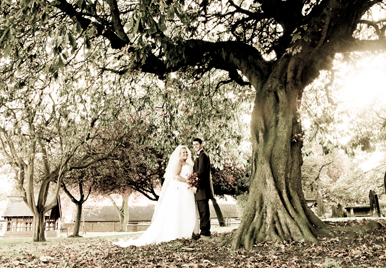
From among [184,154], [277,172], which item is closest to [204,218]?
[184,154]

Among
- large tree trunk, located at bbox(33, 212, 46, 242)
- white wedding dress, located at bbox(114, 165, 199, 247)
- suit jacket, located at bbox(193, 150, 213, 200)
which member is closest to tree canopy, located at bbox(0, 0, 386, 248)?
suit jacket, located at bbox(193, 150, 213, 200)

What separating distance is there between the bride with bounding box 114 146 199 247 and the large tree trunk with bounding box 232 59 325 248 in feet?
6.90

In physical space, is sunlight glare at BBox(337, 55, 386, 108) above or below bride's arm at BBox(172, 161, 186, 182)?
above

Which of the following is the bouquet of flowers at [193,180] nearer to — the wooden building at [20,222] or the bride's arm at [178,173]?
the bride's arm at [178,173]

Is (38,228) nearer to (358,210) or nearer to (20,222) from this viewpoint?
(358,210)

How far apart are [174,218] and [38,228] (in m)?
13.8

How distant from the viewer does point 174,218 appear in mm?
9180

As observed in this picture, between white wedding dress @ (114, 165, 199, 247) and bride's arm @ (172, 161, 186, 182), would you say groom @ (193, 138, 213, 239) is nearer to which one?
white wedding dress @ (114, 165, 199, 247)

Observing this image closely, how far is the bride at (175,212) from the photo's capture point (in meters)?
9.12

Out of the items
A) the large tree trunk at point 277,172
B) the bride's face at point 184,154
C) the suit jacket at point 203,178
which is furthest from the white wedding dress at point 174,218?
the large tree trunk at point 277,172

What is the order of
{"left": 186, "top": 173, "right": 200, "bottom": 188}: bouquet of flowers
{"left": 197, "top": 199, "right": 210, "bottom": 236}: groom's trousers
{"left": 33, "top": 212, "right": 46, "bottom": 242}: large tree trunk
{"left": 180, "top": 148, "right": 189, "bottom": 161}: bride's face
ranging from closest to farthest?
{"left": 197, "top": 199, "right": 210, "bottom": 236}: groom's trousers < {"left": 186, "top": 173, "right": 200, "bottom": 188}: bouquet of flowers < {"left": 180, "top": 148, "right": 189, "bottom": 161}: bride's face < {"left": 33, "top": 212, "right": 46, "bottom": 242}: large tree trunk

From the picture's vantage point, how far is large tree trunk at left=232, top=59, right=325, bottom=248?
721cm

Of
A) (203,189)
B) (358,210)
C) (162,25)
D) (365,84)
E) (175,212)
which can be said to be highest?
(365,84)

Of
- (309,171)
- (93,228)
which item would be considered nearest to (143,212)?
(93,228)
